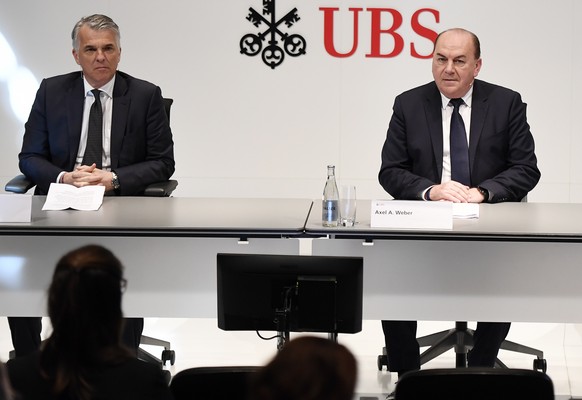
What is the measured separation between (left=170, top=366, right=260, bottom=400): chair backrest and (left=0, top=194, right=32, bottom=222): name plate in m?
1.44

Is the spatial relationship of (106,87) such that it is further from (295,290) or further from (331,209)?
(295,290)

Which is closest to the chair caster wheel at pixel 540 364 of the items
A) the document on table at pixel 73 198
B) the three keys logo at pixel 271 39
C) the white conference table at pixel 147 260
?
the white conference table at pixel 147 260

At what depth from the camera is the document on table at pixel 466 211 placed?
141 inches

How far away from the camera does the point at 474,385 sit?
2.10 meters

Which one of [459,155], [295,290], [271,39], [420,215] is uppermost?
[271,39]

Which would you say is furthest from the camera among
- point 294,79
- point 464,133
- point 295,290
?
point 294,79

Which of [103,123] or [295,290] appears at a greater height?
[103,123]

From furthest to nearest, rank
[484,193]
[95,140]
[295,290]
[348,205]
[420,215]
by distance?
[95,140], [484,193], [348,205], [420,215], [295,290]

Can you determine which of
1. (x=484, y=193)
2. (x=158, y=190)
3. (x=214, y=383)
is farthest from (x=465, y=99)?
(x=214, y=383)

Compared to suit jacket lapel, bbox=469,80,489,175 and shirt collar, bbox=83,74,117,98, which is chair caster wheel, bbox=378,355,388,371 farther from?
shirt collar, bbox=83,74,117,98

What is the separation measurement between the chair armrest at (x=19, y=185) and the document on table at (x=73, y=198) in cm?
58

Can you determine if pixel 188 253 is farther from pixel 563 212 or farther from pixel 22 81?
pixel 22 81

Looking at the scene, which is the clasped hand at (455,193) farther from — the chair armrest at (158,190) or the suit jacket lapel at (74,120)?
the suit jacket lapel at (74,120)

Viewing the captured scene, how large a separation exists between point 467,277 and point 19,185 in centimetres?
219
